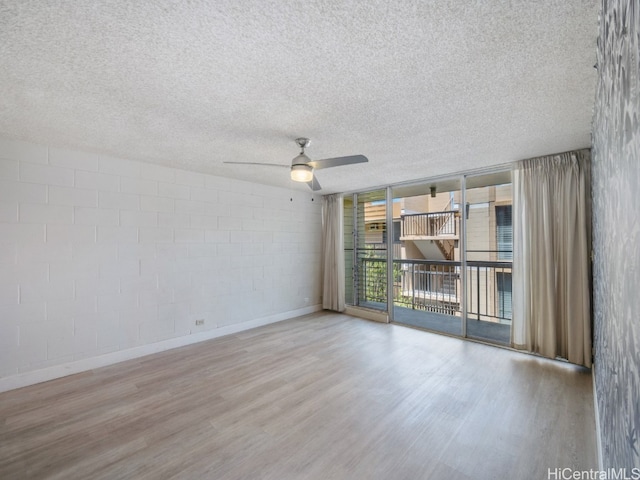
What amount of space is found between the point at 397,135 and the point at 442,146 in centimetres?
65

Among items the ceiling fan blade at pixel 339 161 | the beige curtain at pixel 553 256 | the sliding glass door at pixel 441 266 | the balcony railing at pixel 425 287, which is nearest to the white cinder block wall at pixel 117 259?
the sliding glass door at pixel 441 266

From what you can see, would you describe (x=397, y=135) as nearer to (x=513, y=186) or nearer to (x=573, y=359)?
(x=513, y=186)

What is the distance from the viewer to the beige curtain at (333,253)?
559 cm

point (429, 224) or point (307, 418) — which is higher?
point (429, 224)

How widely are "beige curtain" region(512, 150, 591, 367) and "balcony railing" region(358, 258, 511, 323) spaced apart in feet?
5.42

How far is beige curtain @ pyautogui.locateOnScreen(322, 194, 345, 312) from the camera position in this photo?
559 cm

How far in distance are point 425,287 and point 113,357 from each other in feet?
17.0

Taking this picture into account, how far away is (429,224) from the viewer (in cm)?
748

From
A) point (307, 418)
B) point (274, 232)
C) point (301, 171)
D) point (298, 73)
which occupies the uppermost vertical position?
point (298, 73)

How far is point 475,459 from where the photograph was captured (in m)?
1.84

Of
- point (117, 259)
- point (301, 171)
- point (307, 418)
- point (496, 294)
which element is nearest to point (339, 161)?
point (301, 171)

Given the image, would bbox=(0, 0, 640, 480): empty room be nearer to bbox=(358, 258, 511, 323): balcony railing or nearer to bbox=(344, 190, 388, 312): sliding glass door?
bbox=(358, 258, 511, 323): balcony railing

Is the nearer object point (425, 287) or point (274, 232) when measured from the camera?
point (274, 232)

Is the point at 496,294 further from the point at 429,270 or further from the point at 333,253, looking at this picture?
the point at 333,253
